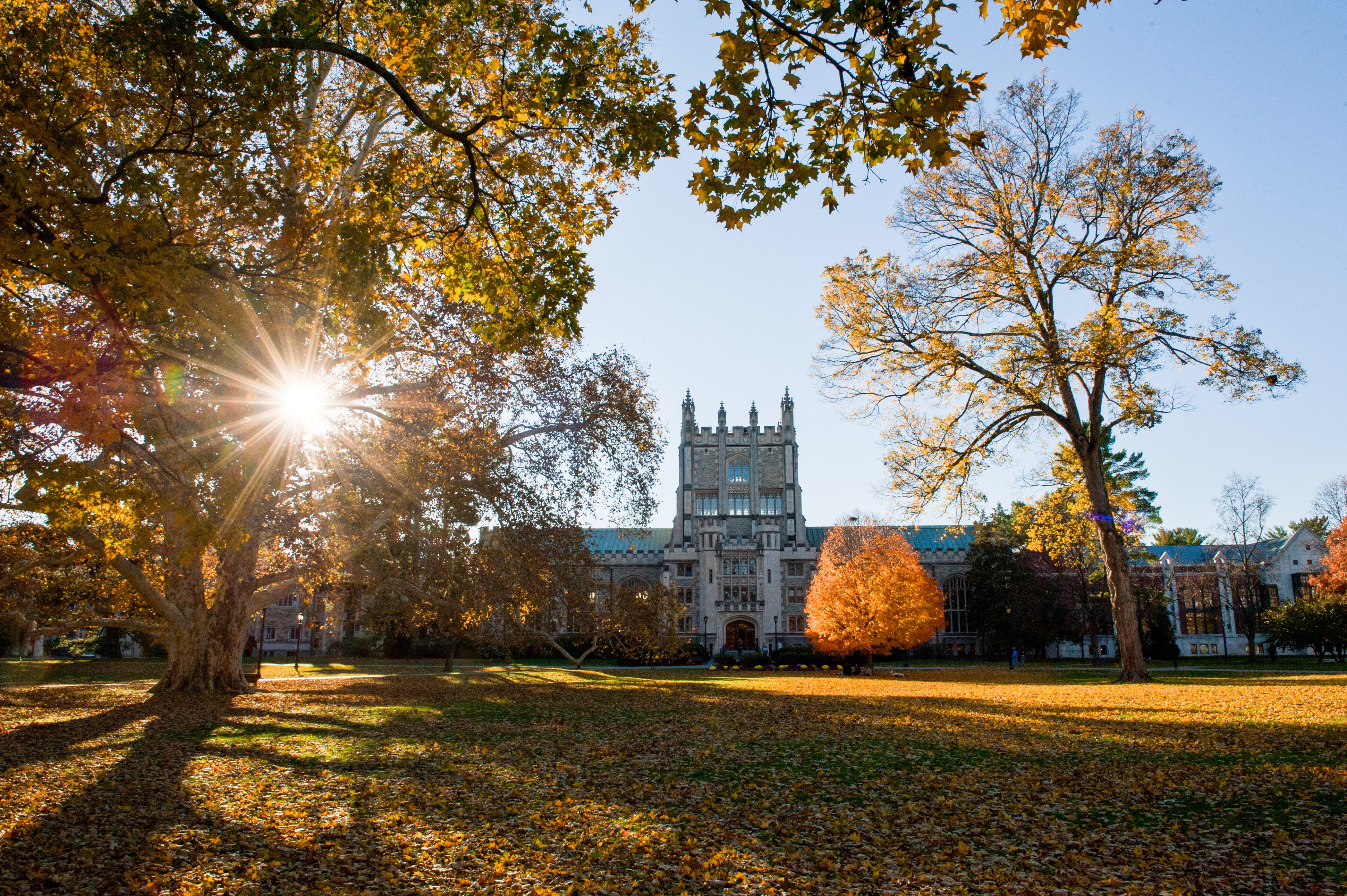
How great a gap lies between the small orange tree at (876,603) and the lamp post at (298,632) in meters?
22.5

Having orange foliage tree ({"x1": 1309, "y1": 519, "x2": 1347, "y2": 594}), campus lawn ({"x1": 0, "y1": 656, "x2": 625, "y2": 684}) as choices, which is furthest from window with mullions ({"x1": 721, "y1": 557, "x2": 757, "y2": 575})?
orange foliage tree ({"x1": 1309, "y1": 519, "x2": 1347, "y2": 594})

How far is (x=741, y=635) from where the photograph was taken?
187 ft

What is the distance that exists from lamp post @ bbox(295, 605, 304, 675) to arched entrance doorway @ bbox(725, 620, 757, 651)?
27.3 metres

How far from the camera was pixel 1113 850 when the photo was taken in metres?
4.98

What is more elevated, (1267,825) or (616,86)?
(616,86)

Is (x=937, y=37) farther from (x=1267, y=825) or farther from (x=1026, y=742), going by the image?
(x=1026, y=742)

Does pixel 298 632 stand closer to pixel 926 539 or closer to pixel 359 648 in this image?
pixel 359 648

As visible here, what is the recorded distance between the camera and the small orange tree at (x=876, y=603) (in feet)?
111

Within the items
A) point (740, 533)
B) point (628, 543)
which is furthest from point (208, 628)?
point (740, 533)

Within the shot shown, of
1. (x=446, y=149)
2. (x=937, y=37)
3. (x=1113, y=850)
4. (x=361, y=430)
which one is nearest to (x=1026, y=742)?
(x=1113, y=850)

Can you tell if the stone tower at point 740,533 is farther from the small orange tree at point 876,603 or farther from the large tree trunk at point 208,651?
the large tree trunk at point 208,651

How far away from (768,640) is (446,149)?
5047cm

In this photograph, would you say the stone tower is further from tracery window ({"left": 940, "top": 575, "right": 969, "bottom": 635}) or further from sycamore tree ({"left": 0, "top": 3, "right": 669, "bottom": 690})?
sycamore tree ({"left": 0, "top": 3, "right": 669, "bottom": 690})

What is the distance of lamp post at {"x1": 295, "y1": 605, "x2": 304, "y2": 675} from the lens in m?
36.0
